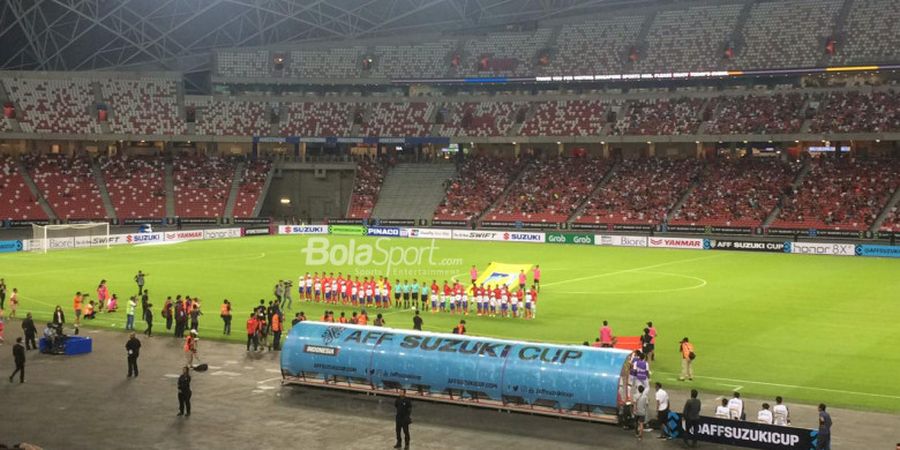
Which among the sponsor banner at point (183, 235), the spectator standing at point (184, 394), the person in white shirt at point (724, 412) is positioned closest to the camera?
the person in white shirt at point (724, 412)

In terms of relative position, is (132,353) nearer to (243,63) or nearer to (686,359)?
(686,359)

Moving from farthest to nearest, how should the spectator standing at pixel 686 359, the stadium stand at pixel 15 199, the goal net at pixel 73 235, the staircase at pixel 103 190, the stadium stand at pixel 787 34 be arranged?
the staircase at pixel 103 190 → the stadium stand at pixel 787 34 → the stadium stand at pixel 15 199 → the goal net at pixel 73 235 → the spectator standing at pixel 686 359

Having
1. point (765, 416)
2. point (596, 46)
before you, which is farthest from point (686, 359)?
point (596, 46)

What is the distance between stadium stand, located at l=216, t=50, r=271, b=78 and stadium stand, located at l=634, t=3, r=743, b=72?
38.4 metres

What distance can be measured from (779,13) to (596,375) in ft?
238

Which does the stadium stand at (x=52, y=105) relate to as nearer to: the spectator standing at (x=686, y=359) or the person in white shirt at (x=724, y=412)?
the spectator standing at (x=686, y=359)

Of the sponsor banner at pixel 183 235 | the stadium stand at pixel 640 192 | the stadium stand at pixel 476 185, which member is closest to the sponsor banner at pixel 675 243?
the stadium stand at pixel 640 192

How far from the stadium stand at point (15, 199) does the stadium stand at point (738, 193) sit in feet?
178

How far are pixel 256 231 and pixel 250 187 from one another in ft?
35.3

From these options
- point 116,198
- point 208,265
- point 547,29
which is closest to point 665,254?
point 208,265

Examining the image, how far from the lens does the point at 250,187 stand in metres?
93.6

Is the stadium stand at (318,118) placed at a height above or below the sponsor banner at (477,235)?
above

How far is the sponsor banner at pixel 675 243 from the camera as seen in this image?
70312 millimetres

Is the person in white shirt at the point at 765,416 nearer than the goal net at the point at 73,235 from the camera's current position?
Yes
